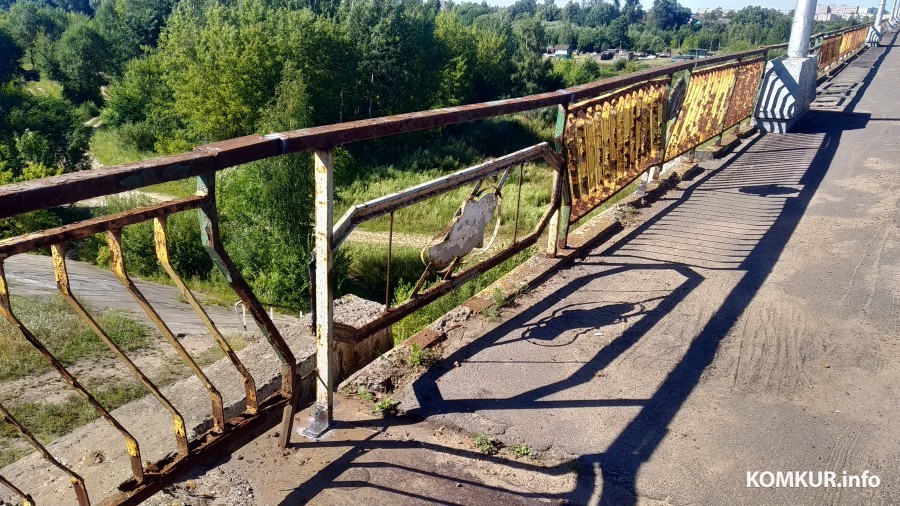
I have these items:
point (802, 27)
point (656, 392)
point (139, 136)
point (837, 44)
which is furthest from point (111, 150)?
point (656, 392)

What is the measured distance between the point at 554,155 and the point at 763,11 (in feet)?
595

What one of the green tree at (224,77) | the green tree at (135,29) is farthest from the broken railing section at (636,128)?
the green tree at (135,29)

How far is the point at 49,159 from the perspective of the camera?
1332 inches

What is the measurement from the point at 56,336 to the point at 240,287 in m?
13.1

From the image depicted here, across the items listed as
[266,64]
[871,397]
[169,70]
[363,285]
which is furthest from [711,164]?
[169,70]

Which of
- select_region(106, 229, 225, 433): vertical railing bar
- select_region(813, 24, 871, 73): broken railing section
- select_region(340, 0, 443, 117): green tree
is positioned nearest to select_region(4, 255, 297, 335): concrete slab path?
select_region(106, 229, 225, 433): vertical railing bar

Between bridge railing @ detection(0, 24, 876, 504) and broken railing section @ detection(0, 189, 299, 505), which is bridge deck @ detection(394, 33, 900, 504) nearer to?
bridge railing @ detection(0, 24, 876, 504)

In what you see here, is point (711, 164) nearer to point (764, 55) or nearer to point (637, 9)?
point (764, 55)

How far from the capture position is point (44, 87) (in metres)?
61.1

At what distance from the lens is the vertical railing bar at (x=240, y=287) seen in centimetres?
216

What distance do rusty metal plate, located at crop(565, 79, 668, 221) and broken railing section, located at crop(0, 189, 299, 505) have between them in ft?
9.64

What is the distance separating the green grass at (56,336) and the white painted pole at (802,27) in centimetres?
1381

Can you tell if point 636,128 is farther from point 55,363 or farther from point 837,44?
point 837,44

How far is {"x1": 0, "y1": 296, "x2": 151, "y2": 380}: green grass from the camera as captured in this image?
12.4 meters
